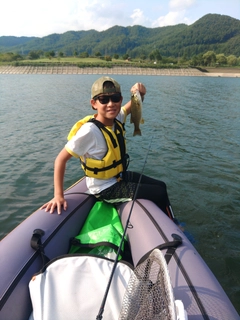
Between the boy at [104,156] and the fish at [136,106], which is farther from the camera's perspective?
the fish at [136,106]

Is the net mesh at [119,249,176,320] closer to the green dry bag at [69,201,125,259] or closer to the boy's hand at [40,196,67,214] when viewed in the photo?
the green dry bag at [69,201,125,259]

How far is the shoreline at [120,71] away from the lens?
80.7 meters

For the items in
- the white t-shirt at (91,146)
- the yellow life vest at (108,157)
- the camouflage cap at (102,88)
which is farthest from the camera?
the yellow life vest at (108,157)

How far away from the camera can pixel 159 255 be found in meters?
1.95

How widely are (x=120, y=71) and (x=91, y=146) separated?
89.2m

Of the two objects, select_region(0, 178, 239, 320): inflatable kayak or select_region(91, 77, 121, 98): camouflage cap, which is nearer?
select_region(0, 178, 239, 320): inflatable kayak

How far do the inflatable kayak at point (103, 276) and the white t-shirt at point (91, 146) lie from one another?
880mm

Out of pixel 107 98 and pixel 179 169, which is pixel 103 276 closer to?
pixel 107 98

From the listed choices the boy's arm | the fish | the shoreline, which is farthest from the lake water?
the shoreline

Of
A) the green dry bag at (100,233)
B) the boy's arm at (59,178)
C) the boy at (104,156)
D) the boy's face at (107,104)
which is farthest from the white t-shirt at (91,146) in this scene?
the green dry bag at (100,233)

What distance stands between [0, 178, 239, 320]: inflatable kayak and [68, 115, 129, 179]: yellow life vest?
2.91 ft

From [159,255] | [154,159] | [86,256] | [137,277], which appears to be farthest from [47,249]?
[154,159]

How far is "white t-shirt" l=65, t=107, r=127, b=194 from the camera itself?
11.1 ft

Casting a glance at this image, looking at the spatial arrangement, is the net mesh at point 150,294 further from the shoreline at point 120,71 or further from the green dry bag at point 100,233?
the shoreline at point 120,71
